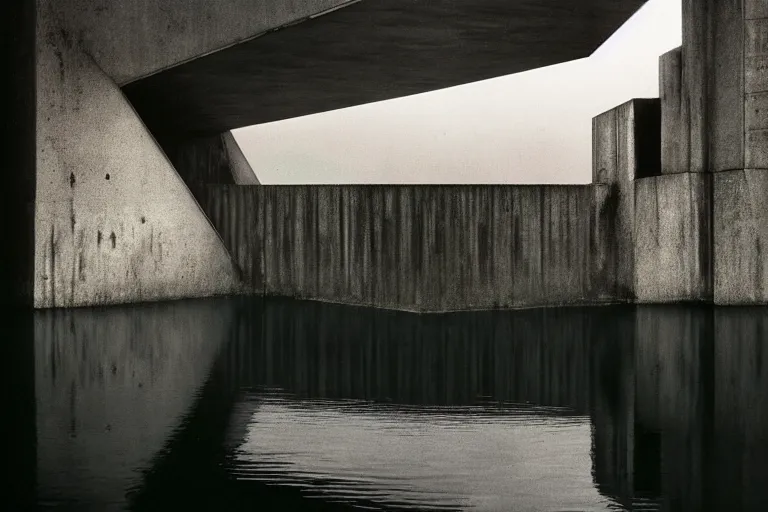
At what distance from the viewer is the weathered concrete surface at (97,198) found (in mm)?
11930

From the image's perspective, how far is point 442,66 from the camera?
12.0 metres

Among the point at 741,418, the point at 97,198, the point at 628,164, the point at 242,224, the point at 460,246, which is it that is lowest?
the point at 741,418

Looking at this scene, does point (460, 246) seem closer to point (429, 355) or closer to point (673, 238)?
point (673, 238)

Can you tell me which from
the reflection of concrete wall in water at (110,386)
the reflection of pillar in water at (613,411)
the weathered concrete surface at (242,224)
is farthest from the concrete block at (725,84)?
the reflection of concrete wall in water at (110,386)

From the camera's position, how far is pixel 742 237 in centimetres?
1146

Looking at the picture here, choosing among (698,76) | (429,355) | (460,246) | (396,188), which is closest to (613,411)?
(429,355)

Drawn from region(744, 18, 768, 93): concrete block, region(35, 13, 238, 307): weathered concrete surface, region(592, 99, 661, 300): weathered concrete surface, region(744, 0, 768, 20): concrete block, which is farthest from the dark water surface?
region(744, 0, 768, 20): concrete block

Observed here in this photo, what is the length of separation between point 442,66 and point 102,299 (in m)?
5.21

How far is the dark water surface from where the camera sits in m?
3.92

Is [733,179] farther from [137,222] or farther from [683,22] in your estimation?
[137,222]

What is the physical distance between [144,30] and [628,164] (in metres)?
6.32

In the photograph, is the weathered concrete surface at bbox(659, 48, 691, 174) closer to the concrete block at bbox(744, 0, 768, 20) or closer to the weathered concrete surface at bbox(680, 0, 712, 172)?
the weathered concrete surface at bbox(680, 0, 712, 172)

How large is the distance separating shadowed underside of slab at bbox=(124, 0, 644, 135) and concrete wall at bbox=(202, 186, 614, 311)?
1.53m

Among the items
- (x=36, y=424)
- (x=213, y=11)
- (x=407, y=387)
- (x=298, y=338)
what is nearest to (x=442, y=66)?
(x=213, y=11)
